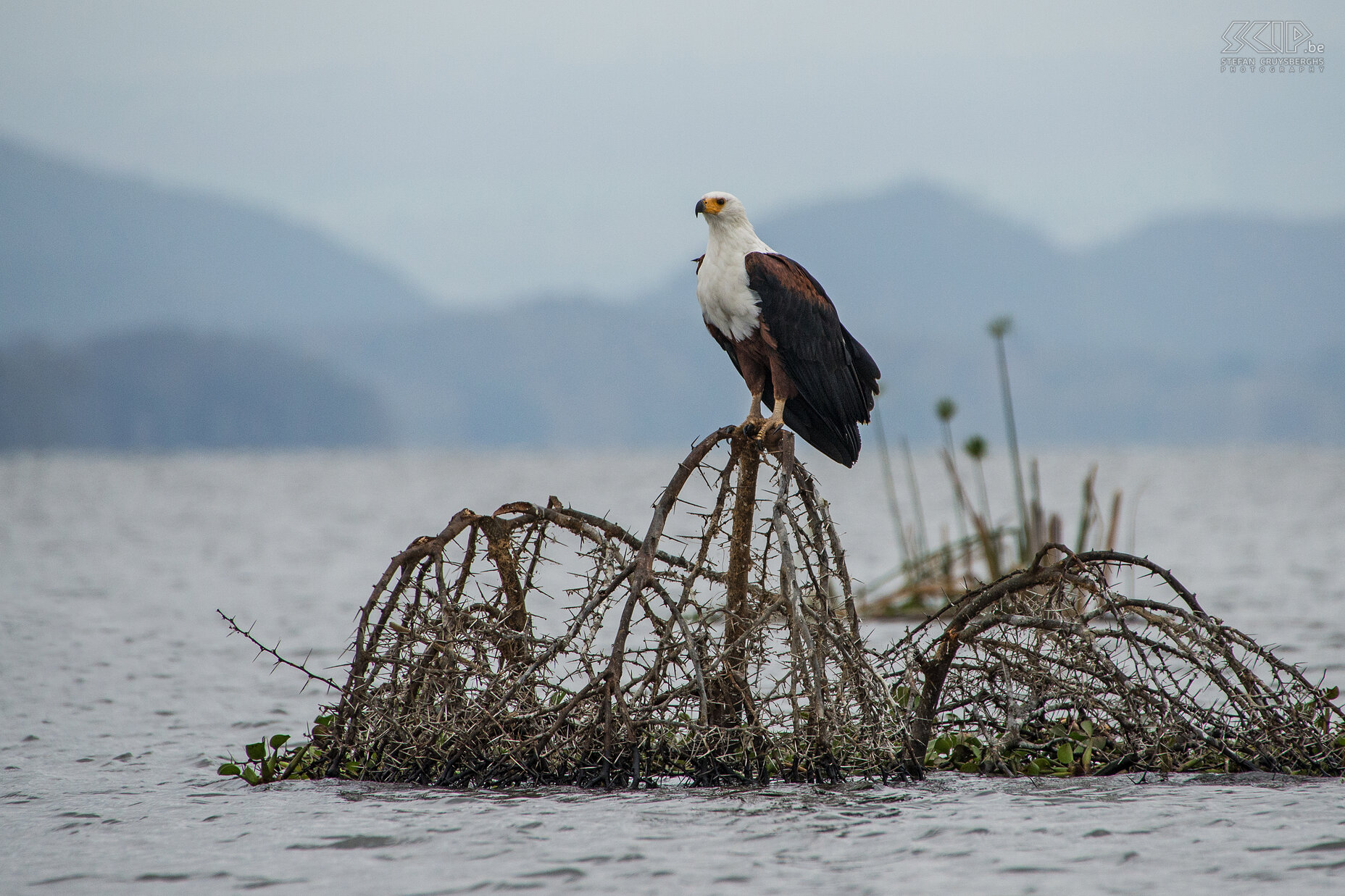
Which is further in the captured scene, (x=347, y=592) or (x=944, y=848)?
(x=347, y=592)

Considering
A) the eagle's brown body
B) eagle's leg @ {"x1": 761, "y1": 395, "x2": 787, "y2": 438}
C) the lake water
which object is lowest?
the lake water

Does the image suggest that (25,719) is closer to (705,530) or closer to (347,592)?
(705,530)

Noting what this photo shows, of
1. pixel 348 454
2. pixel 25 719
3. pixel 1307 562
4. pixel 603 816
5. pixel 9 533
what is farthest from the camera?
pixel 348 454

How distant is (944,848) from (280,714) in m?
5.99

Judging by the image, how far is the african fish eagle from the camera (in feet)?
21.7

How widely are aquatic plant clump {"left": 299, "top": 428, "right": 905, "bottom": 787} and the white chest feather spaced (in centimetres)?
75

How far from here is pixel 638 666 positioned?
239 inches

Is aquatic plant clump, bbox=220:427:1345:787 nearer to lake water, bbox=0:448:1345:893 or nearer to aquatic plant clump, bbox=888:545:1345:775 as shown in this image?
aquatic plant clump, bbox=888:545:1345:775

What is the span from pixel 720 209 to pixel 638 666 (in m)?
2.46

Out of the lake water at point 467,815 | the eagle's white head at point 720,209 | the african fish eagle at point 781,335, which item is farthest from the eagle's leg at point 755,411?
the lake water at point 467,815

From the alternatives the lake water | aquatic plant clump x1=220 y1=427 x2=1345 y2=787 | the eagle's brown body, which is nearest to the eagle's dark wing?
the eagle's brown body

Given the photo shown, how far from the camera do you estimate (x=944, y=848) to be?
5520mm

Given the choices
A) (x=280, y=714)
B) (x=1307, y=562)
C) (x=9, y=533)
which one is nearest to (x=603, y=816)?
(x=280, y=714)

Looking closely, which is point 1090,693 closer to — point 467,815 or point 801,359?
point 801,359
